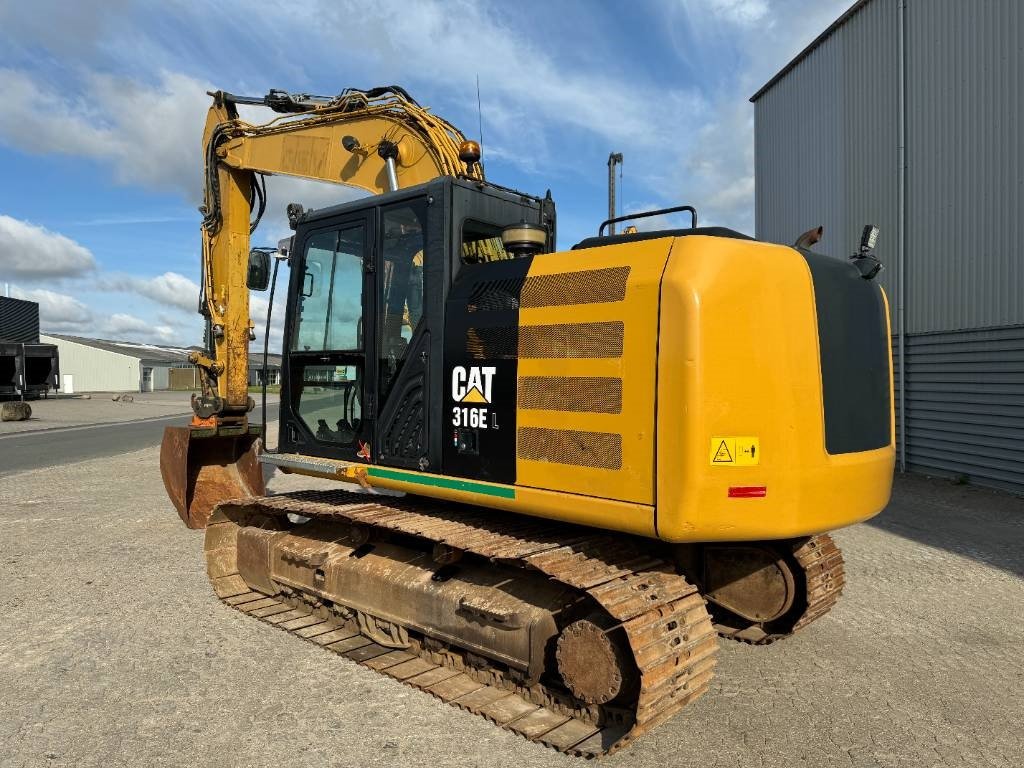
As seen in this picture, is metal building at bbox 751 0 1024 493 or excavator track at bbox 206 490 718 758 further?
metal building at bbox 751 0 1024 493

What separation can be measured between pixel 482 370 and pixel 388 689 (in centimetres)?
192

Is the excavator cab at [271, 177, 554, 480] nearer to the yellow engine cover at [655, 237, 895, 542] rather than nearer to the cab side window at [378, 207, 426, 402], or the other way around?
the cab side window at [378, 207, 426, 402]

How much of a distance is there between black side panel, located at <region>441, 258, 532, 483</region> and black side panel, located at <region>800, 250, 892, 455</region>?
1.58m

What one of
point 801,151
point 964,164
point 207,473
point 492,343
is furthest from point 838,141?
point 207,473

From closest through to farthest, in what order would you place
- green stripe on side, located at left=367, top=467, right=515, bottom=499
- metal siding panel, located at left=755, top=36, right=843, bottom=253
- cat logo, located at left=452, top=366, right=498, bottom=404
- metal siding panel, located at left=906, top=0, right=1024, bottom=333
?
1. green stripe on side, located at left=367, top=467, right=515, bottom=499
2. cat logo, located at left=452, top=366, right=498, bottom=404
3. metal siding panel, located at left=906, top=0, right=1024, bottom=333
4. metal siding panel, located at left=755, top=36, right=843, bottom=253

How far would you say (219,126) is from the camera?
7.41m

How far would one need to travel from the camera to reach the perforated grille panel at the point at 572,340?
3629 mm

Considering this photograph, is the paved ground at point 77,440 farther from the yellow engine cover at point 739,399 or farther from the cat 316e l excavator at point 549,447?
the yellow engine cover at point 739,399

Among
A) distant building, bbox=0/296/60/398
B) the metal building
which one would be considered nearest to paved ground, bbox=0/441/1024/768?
the metal building

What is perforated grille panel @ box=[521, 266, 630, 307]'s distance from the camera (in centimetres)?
365

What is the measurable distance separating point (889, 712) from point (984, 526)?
5662 mm

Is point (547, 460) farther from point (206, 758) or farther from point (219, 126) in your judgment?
point (219, 126)

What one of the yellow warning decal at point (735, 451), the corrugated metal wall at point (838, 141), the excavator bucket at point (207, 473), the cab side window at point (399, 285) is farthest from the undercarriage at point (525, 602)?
the corrugated metal wall at point (838, 141)

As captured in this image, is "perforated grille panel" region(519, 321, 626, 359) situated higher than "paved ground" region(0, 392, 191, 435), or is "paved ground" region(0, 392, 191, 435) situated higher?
"perforated grille panel" region(519, 321, 626, 359)
